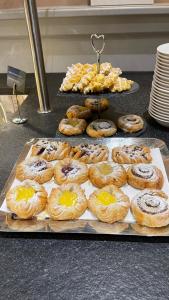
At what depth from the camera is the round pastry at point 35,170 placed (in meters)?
0.79

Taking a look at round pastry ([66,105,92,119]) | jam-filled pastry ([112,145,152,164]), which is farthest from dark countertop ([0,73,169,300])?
round pastry ([66,105,92,119])

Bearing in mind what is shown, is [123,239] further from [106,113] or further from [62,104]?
[62,104]

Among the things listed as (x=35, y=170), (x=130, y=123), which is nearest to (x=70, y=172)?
(x=35, y=170)

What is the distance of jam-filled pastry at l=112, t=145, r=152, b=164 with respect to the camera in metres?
0.84

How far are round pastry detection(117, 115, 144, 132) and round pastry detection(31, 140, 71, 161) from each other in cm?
21

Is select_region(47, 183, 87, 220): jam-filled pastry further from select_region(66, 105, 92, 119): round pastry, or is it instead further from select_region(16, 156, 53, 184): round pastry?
select_region(66, 105, 92, 119): round pastry

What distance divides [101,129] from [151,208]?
407mm

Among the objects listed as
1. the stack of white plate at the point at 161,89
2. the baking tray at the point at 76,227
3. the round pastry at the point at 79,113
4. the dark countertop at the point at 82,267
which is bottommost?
the dark countertop at the point at 82,267

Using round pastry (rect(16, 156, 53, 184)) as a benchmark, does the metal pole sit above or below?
above

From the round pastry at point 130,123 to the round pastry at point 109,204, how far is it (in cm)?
34

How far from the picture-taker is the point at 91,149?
2.91ft

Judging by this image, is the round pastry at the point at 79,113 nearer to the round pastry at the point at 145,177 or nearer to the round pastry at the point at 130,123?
the round pastry at the point at 130,123

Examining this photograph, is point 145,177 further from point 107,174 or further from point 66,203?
point 66,203

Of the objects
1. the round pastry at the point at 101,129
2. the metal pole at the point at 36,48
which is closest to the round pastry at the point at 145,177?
the round pastry at the point at 101,129
